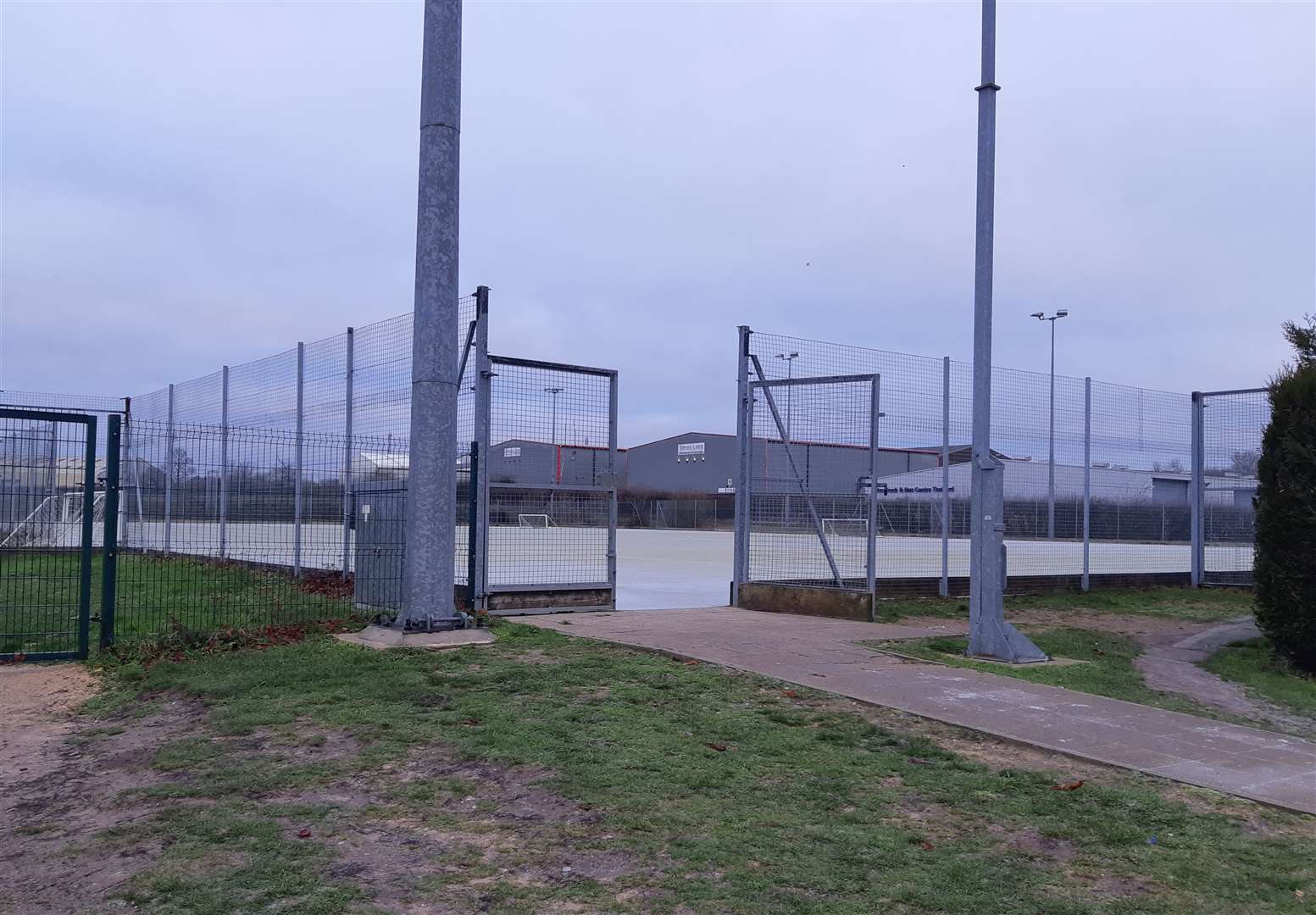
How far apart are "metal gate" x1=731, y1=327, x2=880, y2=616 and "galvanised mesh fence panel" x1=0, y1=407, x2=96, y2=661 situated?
753 centimetres

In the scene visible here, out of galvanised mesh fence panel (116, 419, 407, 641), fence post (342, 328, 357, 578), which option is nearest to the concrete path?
fence post (342, 328, 357, 578)

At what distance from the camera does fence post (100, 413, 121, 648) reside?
8445 mm

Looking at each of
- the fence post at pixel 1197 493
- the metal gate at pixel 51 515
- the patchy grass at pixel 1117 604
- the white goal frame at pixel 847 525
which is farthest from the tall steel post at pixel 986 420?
the fence post at pixel 1197 493

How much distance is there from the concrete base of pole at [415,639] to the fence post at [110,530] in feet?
5.90

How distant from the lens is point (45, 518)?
967cm

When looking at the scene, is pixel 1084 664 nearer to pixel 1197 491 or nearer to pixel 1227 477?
pixel 1197 491

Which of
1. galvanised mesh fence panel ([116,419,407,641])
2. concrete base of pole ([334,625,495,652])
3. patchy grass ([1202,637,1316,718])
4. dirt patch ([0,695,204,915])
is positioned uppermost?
galvanised mesh fence panel ([116,419,407,641])

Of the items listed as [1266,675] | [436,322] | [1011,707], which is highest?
[436,322]

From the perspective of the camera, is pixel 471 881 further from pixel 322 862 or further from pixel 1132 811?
pixel 1132 811

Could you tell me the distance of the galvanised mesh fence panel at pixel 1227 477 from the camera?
18.8 metres

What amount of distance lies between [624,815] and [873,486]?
8417mm

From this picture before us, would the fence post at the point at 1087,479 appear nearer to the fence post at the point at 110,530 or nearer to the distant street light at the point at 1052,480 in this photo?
the distant street light at the point at 1052,480

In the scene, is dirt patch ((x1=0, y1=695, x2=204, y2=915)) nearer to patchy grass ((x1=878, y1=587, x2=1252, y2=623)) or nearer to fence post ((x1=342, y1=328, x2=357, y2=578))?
fence post ((x1=342, y1=328, x2=357, y2=578))

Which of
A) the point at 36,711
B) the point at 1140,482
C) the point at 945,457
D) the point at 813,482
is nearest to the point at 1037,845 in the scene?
the point at 36,711
